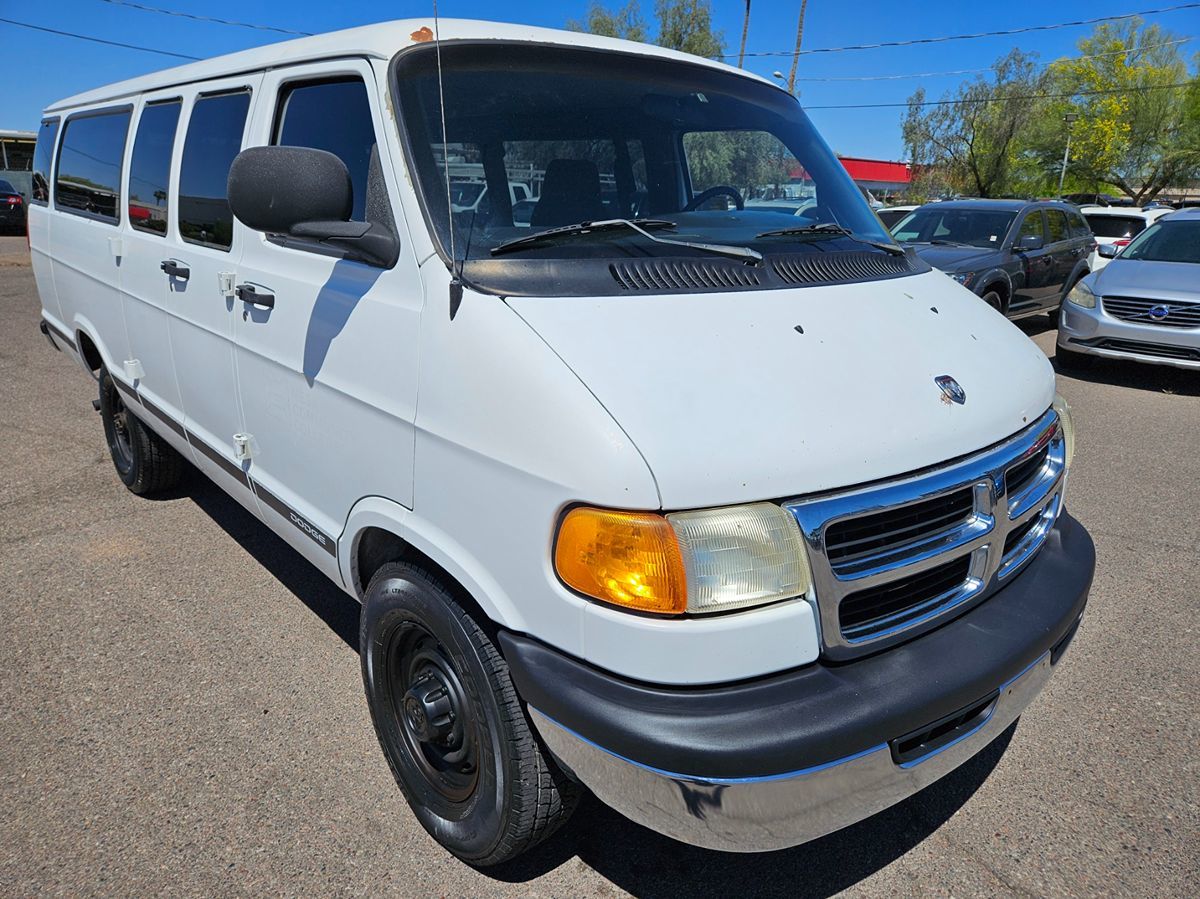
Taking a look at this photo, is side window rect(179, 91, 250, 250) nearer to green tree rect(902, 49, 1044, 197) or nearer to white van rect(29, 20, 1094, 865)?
white van rect(29, 20, 1094, 865)

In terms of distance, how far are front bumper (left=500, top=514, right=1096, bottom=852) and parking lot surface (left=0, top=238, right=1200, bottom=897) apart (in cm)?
61

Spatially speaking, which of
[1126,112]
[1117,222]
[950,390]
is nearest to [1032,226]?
[1117,222]

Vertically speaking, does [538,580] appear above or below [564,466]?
below

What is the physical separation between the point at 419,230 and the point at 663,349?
75 cm

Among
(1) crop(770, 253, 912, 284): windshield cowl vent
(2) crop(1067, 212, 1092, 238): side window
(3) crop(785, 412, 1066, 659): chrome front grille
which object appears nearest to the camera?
(3) crop(785, 412, 1066, 659): chrome front grille

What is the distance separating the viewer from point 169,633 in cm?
355

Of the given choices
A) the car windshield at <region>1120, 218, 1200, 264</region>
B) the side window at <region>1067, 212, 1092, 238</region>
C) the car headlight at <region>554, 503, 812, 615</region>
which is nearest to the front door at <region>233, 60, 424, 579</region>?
the car headlight at <region>554, 503, 812, 615</region>

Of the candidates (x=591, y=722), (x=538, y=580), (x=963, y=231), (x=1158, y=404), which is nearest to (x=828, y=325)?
(x=538, y=580)

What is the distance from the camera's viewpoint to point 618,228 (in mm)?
2355

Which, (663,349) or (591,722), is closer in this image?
(591,722)

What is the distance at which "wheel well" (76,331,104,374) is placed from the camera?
5035 millimetres

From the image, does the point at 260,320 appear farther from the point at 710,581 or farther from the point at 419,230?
the point at 710,581

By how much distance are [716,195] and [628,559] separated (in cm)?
164

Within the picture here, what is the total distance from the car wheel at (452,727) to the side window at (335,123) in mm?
1178
